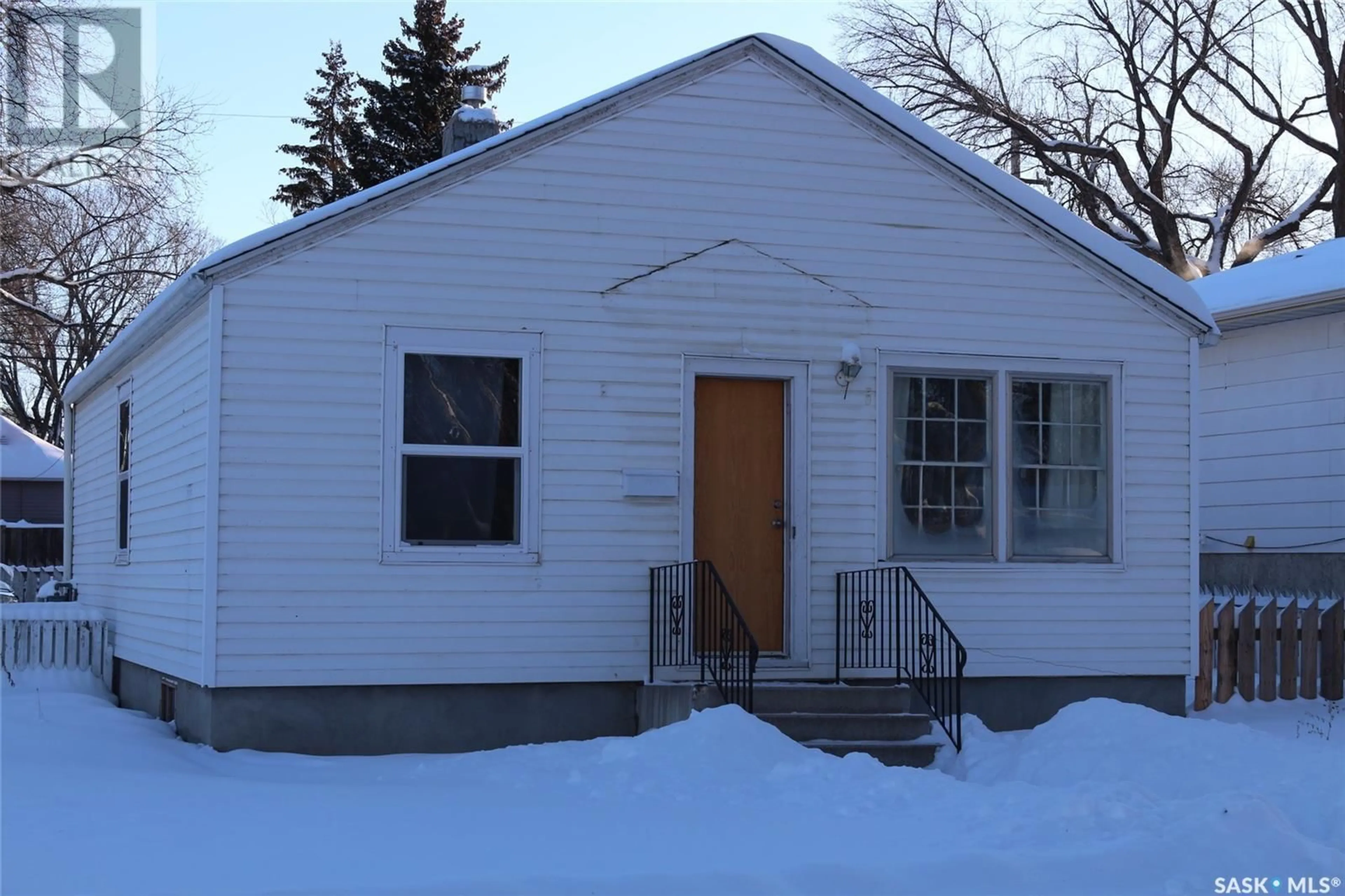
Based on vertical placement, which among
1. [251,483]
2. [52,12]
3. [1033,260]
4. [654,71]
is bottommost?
[251,483]

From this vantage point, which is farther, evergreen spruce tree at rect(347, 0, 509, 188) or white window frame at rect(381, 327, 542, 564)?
evergreen spruce tree at rect(347, 0, 509, 188)

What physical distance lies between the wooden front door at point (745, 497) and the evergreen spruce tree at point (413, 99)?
2729cm

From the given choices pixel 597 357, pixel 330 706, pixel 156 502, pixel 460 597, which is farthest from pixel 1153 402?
pixel 156 502

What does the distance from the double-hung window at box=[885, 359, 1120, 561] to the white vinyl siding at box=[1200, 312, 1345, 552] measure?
3.58 meters

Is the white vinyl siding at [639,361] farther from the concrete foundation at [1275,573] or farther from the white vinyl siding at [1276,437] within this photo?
the white vinyl siding at [1276,437]

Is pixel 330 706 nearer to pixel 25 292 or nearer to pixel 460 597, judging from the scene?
pixel 460 597

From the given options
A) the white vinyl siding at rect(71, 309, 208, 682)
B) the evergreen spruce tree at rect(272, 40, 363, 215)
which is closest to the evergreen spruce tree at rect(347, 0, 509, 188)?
the evergreen spruce tree at rect(272, 40, 363, 215)

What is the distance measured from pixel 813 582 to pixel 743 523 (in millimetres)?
669

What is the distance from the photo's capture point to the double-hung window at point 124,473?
13.4 meters

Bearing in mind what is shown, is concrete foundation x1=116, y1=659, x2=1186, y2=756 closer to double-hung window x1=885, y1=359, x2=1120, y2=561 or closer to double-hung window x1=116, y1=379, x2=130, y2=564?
double-hung window x1=885, y1=359, x2=1120, y2=561

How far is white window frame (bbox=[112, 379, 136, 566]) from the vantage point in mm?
13203

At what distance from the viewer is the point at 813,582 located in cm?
1112

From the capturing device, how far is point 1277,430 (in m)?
15.6

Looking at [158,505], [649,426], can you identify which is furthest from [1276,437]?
[158,505]
